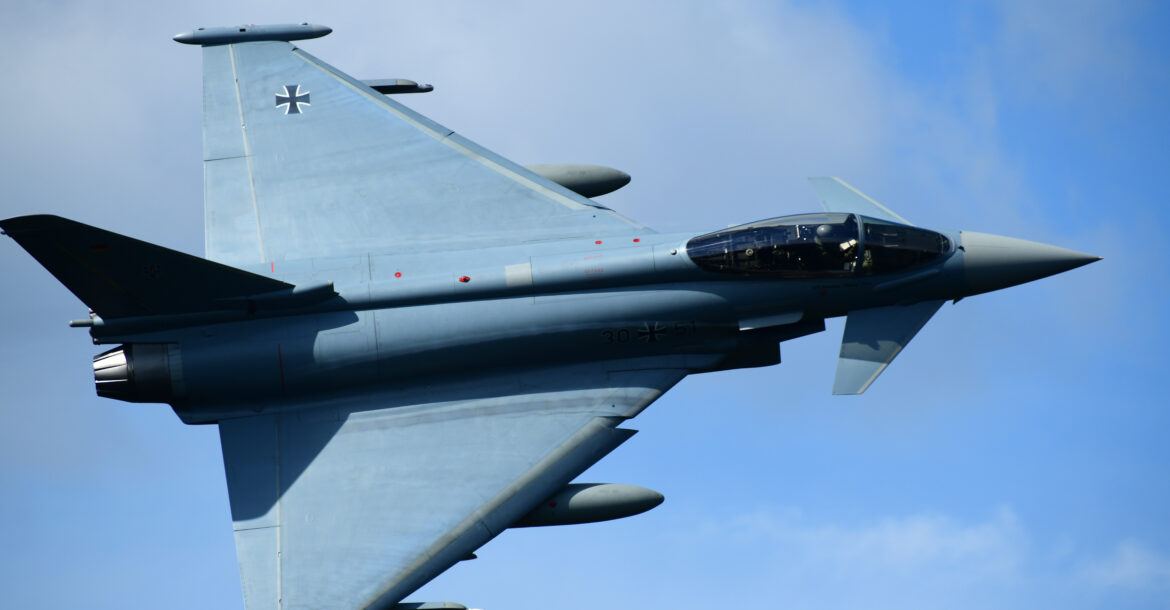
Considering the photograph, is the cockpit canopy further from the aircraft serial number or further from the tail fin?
the tail fin

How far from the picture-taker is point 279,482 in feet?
70.9

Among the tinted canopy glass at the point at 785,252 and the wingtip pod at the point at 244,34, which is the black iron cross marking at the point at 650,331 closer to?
the tinted canopy glass at the point at 785,252

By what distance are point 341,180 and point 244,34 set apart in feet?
12.8

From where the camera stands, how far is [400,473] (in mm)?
21562

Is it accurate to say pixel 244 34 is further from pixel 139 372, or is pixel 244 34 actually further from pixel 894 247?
pixel 894 247

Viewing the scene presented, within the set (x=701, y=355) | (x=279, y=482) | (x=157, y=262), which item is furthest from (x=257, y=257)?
(x=701, y=355)

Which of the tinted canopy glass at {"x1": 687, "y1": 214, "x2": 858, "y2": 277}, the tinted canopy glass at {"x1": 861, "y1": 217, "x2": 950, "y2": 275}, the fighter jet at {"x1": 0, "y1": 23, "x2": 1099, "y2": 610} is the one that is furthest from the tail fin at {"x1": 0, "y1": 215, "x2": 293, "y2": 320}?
the tinted canopy glass at {"x1": 861, "y1": 217, "x2": 950, "y2": 275}

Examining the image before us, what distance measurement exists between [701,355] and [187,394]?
8.02 metres

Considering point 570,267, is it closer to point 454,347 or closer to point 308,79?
point 454,347

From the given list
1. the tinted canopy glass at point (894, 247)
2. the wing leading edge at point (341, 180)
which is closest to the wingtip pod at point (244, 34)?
the wing leading edge at point (341, 180)

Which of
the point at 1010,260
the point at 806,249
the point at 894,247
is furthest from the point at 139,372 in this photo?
the point at 1010,260

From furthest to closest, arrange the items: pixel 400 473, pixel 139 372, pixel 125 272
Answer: pixel 400 473 < pixel 139 372 < pixel 125 272

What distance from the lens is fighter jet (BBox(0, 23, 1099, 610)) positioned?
2119 cm

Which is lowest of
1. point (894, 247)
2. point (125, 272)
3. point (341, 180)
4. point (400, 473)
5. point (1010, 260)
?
point (400, 473)
